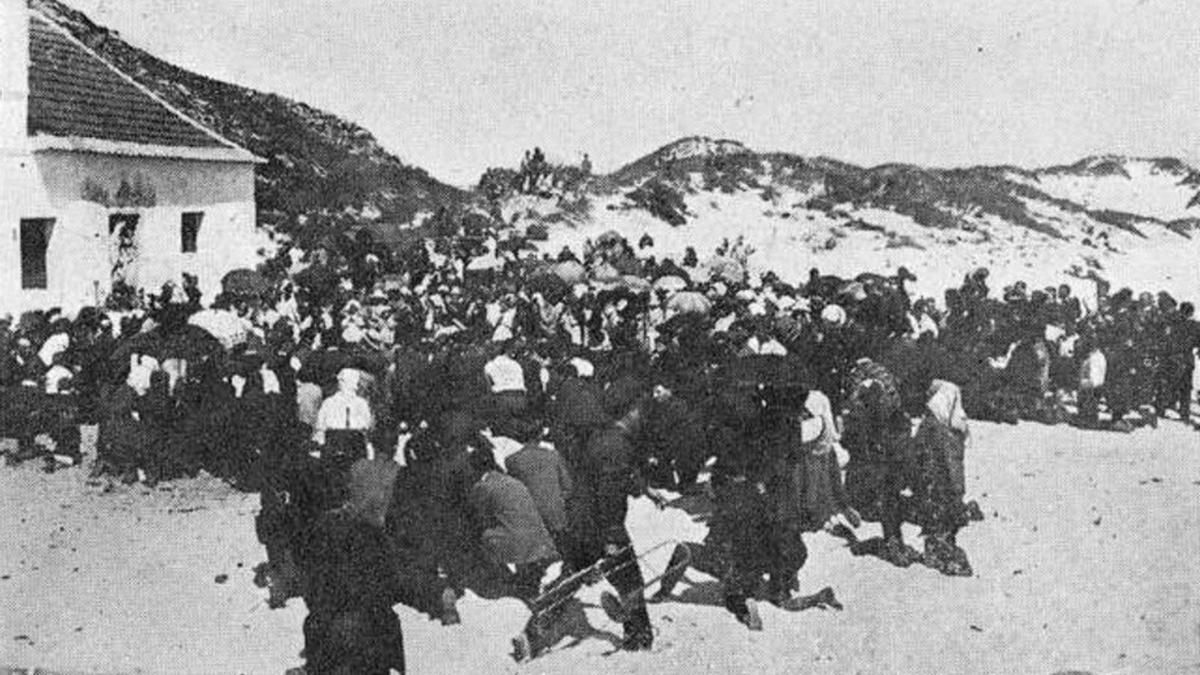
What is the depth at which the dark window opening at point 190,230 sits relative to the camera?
57.4 feet

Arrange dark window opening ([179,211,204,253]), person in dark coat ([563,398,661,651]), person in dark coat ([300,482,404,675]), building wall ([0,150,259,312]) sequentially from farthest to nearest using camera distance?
1. dark window opening ([179,211,204,253])
2. building wall ([0,150,259,312])
3. person in dark coat ([563,398,661,651])
4. person in dark coat ([300,482,404,675])

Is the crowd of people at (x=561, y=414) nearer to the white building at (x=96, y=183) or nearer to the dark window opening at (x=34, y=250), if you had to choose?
the white building at (x=96, y=183)

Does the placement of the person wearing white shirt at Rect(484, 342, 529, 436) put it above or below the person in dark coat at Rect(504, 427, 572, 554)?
above

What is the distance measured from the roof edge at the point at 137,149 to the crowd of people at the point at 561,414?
271cm

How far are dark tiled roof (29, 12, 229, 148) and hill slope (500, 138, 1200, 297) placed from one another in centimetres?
713

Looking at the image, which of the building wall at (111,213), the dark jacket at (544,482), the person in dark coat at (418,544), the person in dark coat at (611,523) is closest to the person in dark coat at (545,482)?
the dark jacket at (544,482)

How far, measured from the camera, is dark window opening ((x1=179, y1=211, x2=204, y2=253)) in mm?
17484

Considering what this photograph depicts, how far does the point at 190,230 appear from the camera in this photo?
1761 cm

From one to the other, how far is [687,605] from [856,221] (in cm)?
2152

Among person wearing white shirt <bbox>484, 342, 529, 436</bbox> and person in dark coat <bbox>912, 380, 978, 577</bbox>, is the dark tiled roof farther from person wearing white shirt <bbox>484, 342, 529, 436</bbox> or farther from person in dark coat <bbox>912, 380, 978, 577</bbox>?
person in dark coat <bbox>912, 380, 978, 577</bbox>

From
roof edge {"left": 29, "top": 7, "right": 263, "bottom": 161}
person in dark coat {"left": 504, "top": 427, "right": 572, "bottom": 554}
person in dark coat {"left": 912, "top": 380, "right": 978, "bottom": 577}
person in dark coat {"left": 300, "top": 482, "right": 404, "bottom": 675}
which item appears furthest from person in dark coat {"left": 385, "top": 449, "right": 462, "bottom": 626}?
roof edge {"left": 29, "top": 7, "right": 263, "bottom": 161}

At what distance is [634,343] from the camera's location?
10477mm

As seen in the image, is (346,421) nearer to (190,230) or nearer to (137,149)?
(137,149)

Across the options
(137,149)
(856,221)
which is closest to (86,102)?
(137,149)
